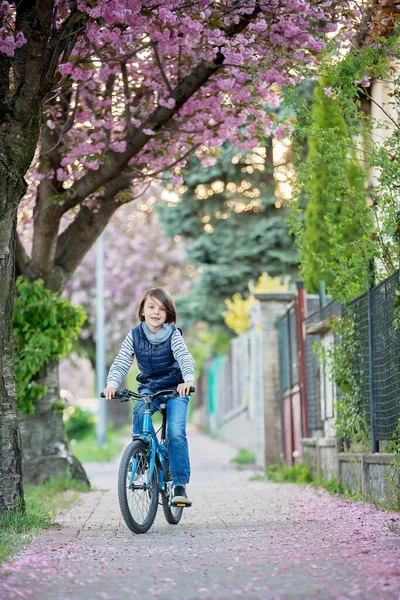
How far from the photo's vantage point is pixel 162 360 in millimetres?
7844

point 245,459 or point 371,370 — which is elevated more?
point 371,370

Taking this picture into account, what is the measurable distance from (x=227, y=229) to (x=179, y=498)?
805 inches

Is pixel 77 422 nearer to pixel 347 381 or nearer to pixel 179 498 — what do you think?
pixel 347 381

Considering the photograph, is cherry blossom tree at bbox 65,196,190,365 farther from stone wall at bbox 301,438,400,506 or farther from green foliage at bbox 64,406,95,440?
stone wall at bbox 301,438,400,506

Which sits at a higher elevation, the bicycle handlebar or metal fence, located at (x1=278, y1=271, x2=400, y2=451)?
metal fence, located at (x1=278, y1=271, x2=400, y2=451)

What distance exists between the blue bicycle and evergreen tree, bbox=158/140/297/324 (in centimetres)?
1944

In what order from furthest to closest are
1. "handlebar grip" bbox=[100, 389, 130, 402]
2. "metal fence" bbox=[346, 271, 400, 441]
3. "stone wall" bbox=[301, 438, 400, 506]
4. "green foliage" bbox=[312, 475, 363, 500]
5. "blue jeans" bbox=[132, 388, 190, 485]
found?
"green foliage" bbox=[312, 475, 363, 500] → "stone wall" bbox=[301, 438, 400, 506] → "metal fence" bbox=[346, 271, 400, 441] → "blue jeans" bbox=[132, 388, 190, 485] → "handlebar grip" bbox=[100, 389, 130, 402]

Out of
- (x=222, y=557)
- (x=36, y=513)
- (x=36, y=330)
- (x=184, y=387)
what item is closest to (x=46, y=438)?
(x=36, y=330)

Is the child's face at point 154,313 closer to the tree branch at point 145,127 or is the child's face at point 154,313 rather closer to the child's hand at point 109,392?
the child's hand at point 109,392

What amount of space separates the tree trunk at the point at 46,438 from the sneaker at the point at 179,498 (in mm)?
4790

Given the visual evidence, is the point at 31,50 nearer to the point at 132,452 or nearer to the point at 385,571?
the point at 132,452

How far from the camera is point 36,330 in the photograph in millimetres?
11969

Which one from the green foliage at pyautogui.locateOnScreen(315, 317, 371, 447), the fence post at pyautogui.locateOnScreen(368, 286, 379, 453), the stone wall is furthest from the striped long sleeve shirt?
the green foliage at pyautogui.locateOnScreen(315, 317, 371, 447)

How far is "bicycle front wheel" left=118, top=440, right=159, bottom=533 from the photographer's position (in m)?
7.20
